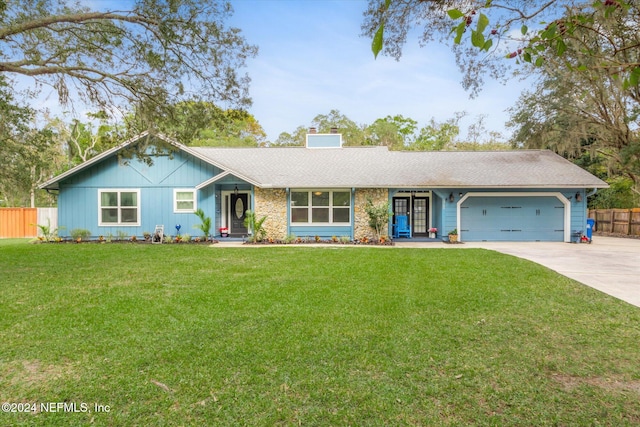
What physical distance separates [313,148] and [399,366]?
609 inches

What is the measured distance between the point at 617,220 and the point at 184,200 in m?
19.9

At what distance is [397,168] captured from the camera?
15039 mm

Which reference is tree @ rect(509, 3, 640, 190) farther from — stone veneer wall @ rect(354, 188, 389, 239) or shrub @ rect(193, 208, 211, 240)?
shrub @ rect(193, 208, 211, 240)

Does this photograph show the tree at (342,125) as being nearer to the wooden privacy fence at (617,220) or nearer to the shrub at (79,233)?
the wooden privacy fence at (617,220)

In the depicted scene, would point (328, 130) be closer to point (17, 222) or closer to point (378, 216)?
point (378, 216)

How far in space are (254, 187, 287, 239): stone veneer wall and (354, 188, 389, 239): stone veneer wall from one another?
9.27ft

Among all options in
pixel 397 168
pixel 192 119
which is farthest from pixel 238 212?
pixel 397 168

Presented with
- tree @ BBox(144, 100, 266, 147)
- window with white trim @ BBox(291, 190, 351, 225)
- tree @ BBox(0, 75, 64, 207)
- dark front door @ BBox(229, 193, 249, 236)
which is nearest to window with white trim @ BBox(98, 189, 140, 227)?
tree @ BBox(0, 75, 64, 207)

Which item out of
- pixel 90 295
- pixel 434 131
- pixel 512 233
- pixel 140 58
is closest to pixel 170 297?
pixel 90 295

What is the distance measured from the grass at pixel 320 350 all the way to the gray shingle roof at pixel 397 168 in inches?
291

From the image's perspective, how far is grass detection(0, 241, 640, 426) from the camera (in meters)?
2.49

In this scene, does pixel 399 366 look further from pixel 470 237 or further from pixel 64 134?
pixel 64 134

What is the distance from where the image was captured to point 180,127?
9305mm

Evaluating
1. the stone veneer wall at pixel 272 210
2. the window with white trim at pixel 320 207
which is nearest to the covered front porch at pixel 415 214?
the window with white trim at pixel 320 207
